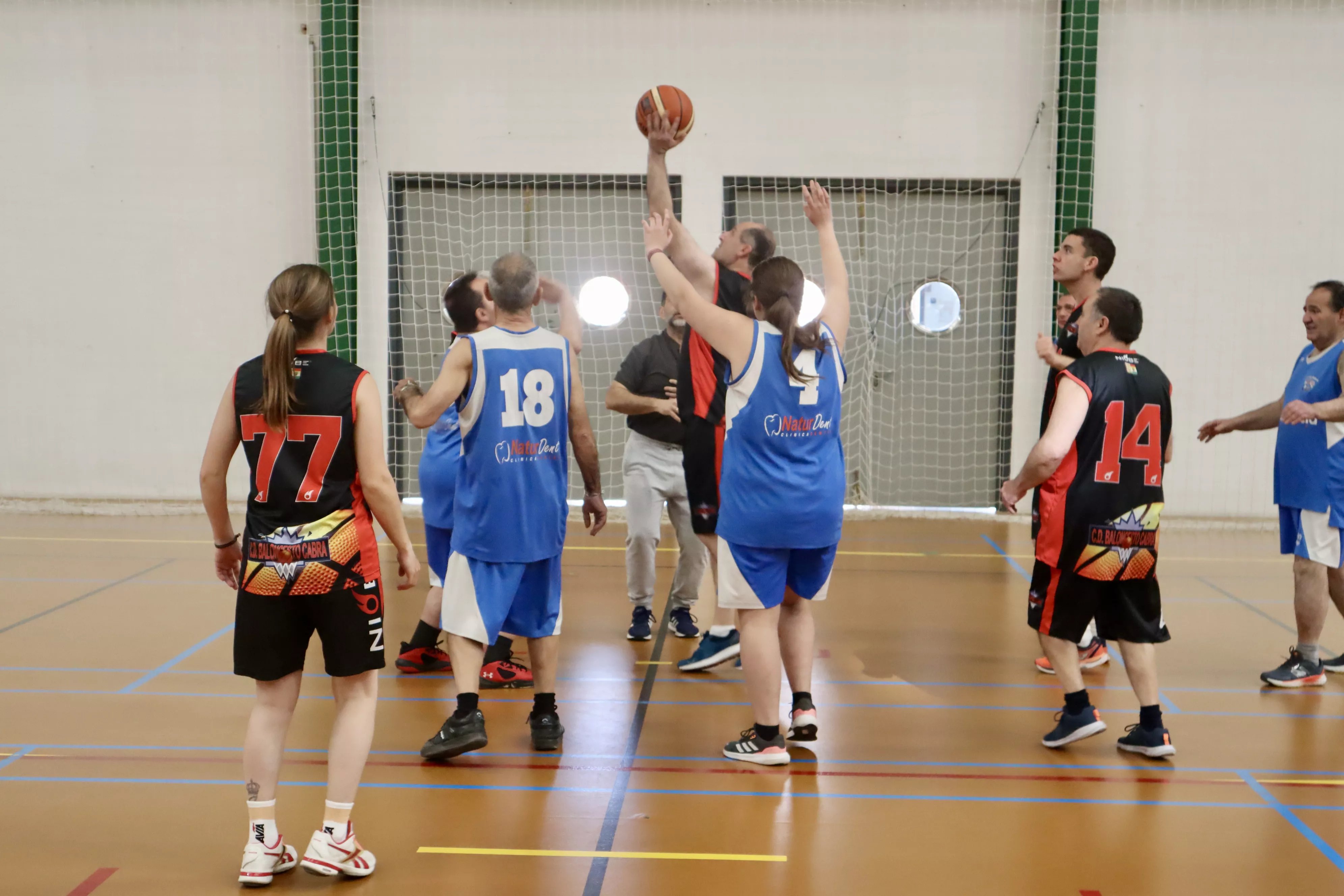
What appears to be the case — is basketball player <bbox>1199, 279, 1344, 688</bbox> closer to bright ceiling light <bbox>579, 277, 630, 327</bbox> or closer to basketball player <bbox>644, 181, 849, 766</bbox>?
basketball player <bbox>644, 181, 849, 766</bbox>

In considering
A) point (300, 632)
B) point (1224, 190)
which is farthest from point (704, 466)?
point (1224, 190)

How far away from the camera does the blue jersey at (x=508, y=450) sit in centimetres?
382

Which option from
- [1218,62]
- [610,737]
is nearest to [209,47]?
[610,737]

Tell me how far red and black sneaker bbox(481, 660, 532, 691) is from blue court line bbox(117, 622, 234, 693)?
1485 millimetres

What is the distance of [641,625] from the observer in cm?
563

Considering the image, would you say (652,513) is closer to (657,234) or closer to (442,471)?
(442,471)

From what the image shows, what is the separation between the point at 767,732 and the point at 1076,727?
118cm

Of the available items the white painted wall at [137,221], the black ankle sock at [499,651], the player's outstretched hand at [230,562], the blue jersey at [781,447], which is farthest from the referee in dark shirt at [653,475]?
the white painted wall at [137,221]

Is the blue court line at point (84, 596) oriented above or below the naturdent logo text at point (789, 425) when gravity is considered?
below

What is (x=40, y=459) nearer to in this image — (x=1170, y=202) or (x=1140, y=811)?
(x=1140, y=811)

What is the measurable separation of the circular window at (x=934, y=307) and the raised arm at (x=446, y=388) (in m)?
6.70

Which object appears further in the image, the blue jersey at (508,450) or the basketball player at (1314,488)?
the basketball player at (1314,488)

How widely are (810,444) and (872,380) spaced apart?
614 cm

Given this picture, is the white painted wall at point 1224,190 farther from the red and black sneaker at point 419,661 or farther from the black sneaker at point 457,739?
the black sneaker at point 457,739
